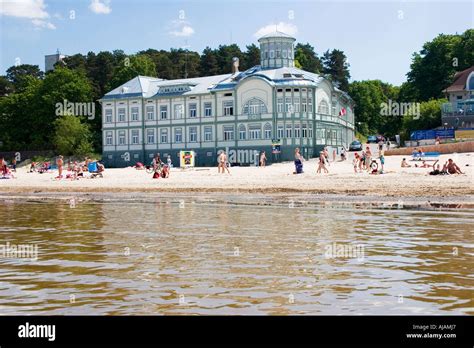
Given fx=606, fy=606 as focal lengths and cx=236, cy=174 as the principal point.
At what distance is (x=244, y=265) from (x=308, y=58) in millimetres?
114492

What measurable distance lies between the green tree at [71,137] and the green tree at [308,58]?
4241 centimetres

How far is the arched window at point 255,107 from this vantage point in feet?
220

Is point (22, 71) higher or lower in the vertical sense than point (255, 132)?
higher

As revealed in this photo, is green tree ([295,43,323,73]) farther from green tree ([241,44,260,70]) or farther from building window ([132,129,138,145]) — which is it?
building window ([132,129,138,145])

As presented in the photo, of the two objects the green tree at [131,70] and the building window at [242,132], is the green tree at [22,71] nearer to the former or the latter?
the green tree at [131,70]

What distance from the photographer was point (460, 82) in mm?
88250

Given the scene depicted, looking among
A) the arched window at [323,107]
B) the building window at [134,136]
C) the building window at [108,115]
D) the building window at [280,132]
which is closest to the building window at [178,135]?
the building window at [134,136]

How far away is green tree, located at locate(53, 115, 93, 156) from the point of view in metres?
81.2

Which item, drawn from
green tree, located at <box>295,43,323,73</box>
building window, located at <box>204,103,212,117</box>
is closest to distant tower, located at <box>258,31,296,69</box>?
building window, located at <box>204,103,212,117</box>

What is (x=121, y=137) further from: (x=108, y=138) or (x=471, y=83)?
(x=471, y=83)

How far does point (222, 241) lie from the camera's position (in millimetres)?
15047

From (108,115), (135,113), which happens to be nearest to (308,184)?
(135,113)

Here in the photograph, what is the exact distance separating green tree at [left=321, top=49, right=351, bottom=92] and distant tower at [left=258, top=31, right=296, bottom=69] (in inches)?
2035

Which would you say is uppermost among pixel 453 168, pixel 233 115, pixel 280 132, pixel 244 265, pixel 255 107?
pixel 255 107
